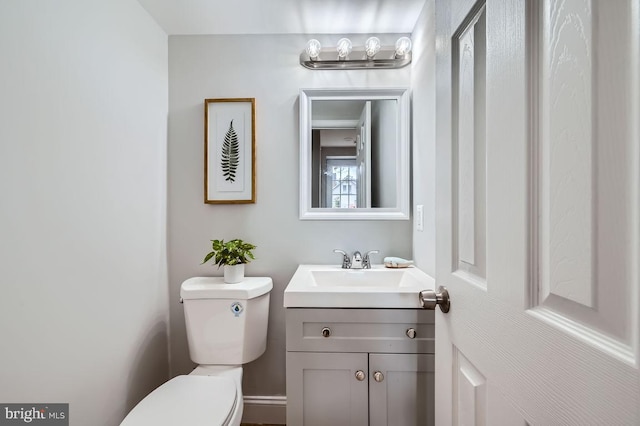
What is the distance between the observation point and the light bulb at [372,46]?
150 cm

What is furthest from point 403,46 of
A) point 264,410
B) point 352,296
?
point 264,410

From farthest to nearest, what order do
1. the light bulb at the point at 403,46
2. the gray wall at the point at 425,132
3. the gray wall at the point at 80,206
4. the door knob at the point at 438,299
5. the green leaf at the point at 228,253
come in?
the light bulb at the point at 403,46
the green leaf at the point at 228,253
the gray wall at the point at 425,132
the gray wall at the point at 80,206
the door knob at the point at 438,299

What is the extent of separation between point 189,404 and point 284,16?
5.83 ft

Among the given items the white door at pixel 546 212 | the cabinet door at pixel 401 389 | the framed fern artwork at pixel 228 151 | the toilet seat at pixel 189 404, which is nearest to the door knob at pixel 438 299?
the white door at pixel 546 212

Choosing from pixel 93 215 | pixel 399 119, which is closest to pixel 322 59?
pixel 399 119

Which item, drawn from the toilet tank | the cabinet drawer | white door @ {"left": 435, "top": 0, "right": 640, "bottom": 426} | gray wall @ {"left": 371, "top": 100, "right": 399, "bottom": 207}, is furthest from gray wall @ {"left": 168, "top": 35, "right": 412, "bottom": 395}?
white door @ {"left": 435, "top": 0, "right": 640, "bottom": 426}

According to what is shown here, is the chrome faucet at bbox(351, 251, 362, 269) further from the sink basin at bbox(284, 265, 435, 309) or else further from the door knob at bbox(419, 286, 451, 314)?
the door knob at bbox(419, 286, 451, 314)

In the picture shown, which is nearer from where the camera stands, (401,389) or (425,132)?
(401,389)

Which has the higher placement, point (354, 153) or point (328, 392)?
point (354, 153)

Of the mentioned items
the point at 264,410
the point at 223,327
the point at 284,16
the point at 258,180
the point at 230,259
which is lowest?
the point at 264,410

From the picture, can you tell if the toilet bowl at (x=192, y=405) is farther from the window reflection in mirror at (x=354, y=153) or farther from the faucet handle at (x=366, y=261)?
the window reflection in mirror at (x=354, y=153)

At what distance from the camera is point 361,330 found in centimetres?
111

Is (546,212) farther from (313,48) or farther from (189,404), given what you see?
(313,48)

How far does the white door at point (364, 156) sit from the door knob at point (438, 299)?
93 centimetres
